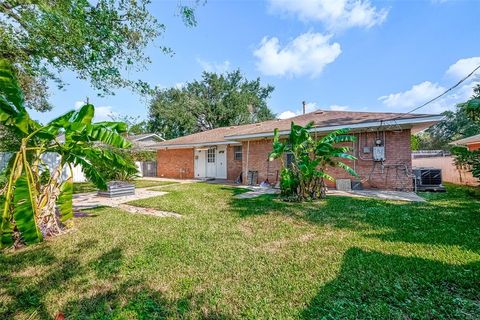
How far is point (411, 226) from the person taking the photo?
17.4ft

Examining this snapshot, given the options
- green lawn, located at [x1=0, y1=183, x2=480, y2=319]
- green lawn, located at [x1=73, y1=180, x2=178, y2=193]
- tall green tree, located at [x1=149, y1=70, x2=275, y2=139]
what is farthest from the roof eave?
tall green tree, located at [x1=149, y1=70, x2=275, y2=139]

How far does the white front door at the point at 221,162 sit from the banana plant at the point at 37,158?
12328 mm

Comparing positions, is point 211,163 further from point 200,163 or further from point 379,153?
point 379,153

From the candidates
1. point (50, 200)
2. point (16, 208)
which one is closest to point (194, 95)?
point (50, 200)

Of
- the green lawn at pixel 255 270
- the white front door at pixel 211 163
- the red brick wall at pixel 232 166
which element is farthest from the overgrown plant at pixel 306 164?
the white front door at pixel 211 163

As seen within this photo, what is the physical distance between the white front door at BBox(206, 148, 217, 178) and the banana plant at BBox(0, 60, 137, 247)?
12.8 meters

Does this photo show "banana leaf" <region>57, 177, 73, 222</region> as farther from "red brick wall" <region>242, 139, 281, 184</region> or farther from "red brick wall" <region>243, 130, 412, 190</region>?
"red brick wall" <region>243, 130, 412, 190</region>

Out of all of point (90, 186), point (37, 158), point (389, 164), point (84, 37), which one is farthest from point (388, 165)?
point (90, 186)

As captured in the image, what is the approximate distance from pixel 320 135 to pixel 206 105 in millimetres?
22876

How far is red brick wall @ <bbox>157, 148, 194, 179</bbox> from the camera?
65.0 ft

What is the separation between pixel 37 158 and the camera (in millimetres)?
4824

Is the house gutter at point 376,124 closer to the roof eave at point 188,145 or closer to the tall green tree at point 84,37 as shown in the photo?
the roof eave at point 188,145

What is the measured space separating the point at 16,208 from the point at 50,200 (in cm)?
250

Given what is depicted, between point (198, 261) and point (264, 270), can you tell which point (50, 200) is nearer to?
point (198, 261)
